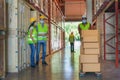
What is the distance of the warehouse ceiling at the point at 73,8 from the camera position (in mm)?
40594

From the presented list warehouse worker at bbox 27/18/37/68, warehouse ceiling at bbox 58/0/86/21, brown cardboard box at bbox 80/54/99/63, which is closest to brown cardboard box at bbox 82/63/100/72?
brown cardboard box at bbox 80/54/99/63

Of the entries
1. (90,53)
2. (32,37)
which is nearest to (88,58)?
(90,53)

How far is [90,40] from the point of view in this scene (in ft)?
30.5

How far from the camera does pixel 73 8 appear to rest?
137 ft

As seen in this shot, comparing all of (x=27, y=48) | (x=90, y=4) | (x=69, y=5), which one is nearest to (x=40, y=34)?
(x=27, y=48)

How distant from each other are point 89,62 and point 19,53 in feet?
8.79

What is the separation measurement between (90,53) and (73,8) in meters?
32.8

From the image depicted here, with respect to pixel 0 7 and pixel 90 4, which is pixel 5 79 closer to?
pixel 0 7

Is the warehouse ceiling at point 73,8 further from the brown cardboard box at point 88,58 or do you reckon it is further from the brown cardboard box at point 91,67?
the brown cardboard box at point 91,67

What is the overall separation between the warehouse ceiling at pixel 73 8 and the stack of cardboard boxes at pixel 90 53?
31.2 meters

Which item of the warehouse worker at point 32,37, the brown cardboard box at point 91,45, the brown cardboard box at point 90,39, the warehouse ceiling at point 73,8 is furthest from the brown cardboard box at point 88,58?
the warehouse ceiling at point 73,8

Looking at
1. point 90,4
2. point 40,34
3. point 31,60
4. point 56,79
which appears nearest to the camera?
point 56,79

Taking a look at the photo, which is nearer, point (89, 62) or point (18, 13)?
point (89, 62)

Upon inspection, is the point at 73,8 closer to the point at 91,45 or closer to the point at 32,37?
the point at 32,37
